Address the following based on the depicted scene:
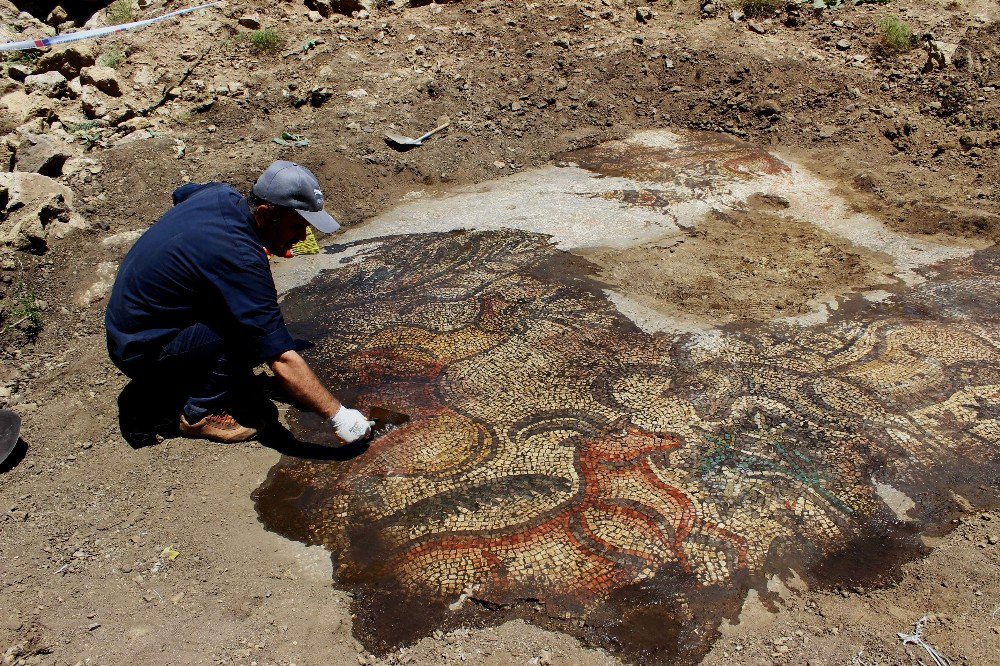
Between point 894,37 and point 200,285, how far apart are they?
818 cm

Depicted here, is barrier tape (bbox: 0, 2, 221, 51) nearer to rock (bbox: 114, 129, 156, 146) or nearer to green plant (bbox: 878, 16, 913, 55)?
rock (bbox: 114, 129, 156, 146)

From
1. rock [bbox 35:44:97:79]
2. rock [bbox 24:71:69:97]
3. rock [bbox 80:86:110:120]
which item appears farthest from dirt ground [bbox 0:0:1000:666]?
rock [bbox 24:71:69:97]

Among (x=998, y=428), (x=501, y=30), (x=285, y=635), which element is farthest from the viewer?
(x=501, y=30)

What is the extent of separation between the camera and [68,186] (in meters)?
5.84

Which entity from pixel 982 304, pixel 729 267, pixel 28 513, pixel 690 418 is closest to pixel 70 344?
pixel 28 513

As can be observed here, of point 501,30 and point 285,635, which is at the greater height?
point 501,30

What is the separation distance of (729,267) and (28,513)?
4643 millimetres

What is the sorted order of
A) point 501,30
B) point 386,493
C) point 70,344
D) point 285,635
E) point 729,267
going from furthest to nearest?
point 501,30 → point 729,267 → point 70,344 → point 386,493 → point 285,635

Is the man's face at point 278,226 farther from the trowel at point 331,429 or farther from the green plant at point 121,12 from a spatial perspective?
the green plant at point 121,12

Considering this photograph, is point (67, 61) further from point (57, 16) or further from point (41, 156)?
point (57, 16)

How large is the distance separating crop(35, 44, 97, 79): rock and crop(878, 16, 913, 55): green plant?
9.23m

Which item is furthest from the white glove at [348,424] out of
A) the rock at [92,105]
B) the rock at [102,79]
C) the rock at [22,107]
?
the rock at [102,79]

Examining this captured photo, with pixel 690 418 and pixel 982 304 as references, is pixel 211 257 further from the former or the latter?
pixel 982 304

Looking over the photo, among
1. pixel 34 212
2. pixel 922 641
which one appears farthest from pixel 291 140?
pixel 922 641
